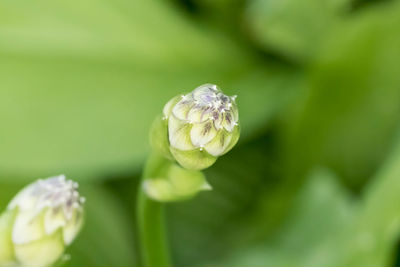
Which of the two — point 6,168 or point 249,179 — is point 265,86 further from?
point 6,168

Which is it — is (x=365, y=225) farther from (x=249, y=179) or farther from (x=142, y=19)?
(x=142, y=19)

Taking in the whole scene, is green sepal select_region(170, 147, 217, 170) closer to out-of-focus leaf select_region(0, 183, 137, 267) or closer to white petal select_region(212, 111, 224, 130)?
white petal select_region(212, 111, 224, 130)

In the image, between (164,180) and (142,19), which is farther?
(142,19)

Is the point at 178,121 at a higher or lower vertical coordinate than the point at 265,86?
lower

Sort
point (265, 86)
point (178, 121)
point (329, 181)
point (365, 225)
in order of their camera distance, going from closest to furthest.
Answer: point (178, 121) → point (365, 225) → point (329, 181) → point (265, 86)

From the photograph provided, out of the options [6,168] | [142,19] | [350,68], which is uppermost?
[350,68]

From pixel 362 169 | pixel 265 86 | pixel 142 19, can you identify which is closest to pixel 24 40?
pixel 142 19

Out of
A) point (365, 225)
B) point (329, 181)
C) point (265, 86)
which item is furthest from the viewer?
point (265, 86)

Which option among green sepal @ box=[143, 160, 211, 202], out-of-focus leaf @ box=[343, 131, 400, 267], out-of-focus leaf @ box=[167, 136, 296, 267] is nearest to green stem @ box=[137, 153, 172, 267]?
green sepal @ box=[143, 160, 211, 202]
